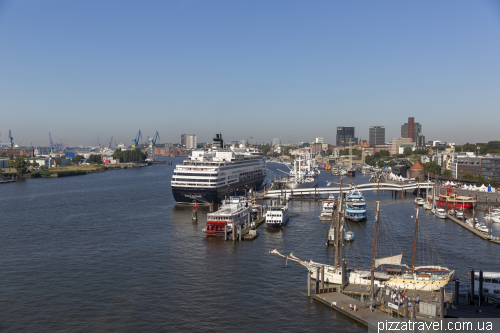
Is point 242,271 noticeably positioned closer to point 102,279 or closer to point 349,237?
point 102,279

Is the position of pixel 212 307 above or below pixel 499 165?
below

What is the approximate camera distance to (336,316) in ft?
67.8

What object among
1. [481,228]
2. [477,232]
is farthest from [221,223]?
[481,228]

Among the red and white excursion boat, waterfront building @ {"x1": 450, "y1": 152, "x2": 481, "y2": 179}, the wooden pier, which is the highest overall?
waterfront building @ {"x1": 450, "y1": 152, "x2": 481, "y2": 179}

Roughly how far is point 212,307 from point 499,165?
252 ft

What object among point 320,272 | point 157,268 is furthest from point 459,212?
point 157,268

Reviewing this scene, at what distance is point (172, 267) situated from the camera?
93.9 feet

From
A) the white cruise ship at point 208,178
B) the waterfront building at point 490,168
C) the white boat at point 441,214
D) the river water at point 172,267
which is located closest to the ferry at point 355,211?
the river water at point 172,267

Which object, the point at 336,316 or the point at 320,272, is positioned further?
the point at 320,272

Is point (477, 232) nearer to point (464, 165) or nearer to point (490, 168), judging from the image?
point (490, 168)

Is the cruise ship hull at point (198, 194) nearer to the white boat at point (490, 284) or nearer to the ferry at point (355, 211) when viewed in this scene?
the ferry at point (355, 211)

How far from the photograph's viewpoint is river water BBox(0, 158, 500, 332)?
20.6m

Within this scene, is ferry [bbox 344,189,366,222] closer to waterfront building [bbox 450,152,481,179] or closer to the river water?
the river water

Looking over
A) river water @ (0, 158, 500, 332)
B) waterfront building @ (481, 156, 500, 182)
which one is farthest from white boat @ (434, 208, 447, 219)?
waterfront building @ (481, 156, 500, 182)
